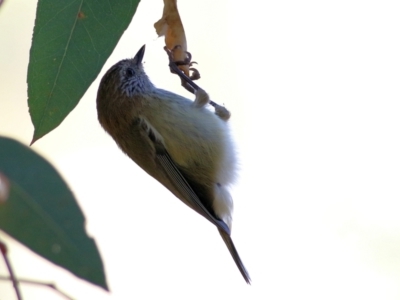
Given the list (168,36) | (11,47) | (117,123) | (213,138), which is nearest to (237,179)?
(213,138)

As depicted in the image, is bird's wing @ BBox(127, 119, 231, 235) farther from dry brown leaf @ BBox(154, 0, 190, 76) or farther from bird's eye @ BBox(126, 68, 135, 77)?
dry brown leaf @ BBox(154, 0, 190, 76)

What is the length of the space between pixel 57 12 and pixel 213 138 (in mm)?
1194

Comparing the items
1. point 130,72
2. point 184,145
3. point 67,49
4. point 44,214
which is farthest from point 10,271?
point 130,72

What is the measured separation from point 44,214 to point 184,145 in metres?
1.39

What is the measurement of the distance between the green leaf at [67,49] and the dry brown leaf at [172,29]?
5.8 inches

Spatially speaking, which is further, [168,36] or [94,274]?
[168,36]

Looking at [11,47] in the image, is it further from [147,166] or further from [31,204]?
[31,204]

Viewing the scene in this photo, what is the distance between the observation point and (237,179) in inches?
106

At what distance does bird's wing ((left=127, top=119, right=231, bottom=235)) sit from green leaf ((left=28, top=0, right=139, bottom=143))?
3.57 feet

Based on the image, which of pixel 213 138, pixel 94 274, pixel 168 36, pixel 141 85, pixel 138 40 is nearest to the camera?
pixel 94 274

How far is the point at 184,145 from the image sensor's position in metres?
2.65

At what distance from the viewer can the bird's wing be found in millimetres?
2521

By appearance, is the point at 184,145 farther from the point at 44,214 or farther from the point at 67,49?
the point at 44,214

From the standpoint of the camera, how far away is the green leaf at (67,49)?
4.83 feet
